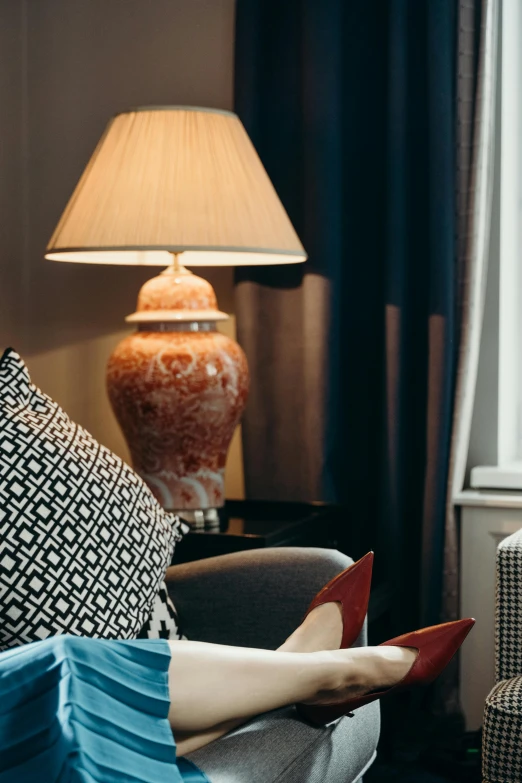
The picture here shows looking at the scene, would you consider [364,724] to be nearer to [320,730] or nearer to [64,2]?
[320,730]

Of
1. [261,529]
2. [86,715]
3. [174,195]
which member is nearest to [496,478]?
[261,529]

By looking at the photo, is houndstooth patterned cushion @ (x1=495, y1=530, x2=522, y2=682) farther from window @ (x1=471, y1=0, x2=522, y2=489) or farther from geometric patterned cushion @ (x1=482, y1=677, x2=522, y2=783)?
window @ (x1=471, y1=0, x2=522, y2=489)

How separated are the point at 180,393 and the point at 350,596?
60 cm

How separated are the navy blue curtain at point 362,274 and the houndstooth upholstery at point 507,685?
575mm

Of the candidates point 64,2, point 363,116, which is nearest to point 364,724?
point 363,116

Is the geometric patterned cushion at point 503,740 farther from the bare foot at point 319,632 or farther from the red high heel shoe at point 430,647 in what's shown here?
the bare foot at point 319,632

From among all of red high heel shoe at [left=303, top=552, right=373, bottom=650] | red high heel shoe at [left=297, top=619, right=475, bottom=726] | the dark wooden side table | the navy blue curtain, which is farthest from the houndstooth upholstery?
the navy blue curtain

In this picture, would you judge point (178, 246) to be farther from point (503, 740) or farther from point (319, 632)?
point (503, 740)

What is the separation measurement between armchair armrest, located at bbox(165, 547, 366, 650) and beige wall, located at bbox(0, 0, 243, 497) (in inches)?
41.0

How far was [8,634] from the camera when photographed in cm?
129

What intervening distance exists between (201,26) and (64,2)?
17.5 inches

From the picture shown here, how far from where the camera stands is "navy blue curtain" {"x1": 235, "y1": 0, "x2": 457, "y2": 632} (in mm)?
2201

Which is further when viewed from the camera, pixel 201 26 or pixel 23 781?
pixel 201 26

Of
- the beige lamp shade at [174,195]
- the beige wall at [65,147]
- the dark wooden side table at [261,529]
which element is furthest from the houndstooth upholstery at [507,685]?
the beige wall at [65,147]
